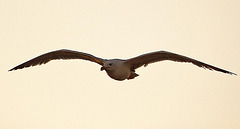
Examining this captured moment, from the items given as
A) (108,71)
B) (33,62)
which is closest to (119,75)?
(108,71)

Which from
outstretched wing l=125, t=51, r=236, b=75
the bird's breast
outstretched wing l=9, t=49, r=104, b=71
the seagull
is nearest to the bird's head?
the seagull

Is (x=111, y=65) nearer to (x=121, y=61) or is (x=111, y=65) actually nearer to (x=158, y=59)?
(x=121, y=61)

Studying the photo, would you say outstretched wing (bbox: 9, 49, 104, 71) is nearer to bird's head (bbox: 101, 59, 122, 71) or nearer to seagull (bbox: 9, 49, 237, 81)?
seagull (bbox: 9, 49, 237, 81)

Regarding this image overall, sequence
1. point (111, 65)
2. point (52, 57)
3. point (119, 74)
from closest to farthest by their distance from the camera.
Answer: point (111, 65)
point (119, 74)
point (52, 57)

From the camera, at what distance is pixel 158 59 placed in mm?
13305

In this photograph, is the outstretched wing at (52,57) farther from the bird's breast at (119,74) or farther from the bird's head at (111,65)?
the bird's breast at (119,74)

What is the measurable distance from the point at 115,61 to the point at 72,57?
2.09 meters

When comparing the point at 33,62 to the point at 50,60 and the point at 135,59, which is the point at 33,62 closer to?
the point at 50,60

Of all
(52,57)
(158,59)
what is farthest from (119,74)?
(52,57)

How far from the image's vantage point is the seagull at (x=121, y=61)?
12.6 meters

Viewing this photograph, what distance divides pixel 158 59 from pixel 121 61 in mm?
1422

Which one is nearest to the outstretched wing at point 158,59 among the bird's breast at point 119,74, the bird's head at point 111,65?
the bird's breast at point 119,74

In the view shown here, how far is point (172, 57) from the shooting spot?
1302 centimetres

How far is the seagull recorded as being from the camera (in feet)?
41.2
